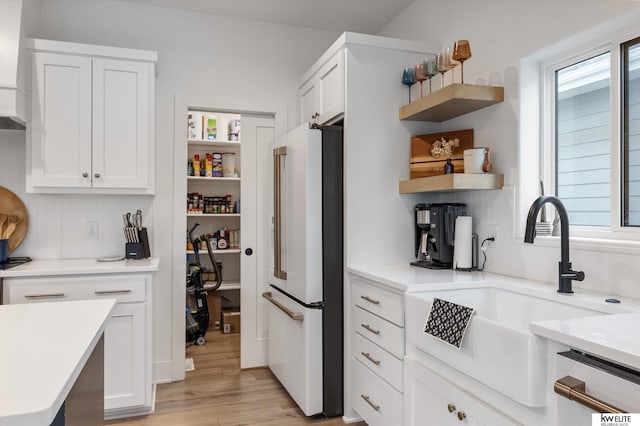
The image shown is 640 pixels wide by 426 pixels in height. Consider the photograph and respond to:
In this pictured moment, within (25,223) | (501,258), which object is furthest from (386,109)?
(25,223)

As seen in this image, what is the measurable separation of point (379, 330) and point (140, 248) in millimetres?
1782

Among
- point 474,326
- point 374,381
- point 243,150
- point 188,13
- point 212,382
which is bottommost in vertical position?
point 212,382

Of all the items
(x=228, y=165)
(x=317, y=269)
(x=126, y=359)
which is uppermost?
(x=228, y=165)

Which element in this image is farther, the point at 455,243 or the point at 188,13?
the point at 188,13

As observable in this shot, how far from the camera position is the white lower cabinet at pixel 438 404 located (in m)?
1.49

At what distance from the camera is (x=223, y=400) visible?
2.96 metres

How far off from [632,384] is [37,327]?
60.1 inches

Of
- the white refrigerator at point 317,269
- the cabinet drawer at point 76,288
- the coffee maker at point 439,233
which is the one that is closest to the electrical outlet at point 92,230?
the cabinet drawer at point 76,288

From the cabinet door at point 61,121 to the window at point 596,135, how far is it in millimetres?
2767

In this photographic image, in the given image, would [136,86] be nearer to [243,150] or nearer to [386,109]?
[243,150]

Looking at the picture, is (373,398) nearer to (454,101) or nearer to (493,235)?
(493,235)

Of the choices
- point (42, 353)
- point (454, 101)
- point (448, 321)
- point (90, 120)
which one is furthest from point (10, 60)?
point (448, 321)

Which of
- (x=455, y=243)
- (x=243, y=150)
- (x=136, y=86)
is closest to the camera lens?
(x=455, y=243)

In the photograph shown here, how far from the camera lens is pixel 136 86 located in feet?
9.86
